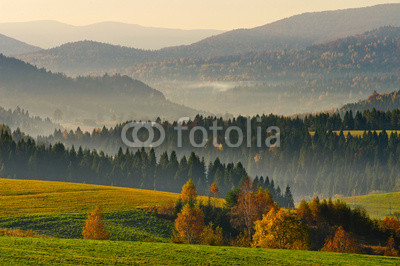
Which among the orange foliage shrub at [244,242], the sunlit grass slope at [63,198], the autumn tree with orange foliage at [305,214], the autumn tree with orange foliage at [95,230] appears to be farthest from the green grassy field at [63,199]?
the autumn tree with orange foliage at [305,214]

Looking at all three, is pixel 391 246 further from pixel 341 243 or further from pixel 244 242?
pixel 244 242

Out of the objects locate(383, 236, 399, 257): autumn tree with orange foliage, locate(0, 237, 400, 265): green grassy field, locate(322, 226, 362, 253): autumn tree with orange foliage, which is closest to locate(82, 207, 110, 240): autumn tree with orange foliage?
locate(0, 237, 400, 265): green grassy field

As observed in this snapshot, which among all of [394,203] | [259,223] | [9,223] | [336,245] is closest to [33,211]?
[9,223]

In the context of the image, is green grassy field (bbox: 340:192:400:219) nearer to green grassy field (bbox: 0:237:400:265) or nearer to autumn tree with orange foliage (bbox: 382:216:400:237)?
autumn tree with orange foliage (bbox: 382:216:400:237)

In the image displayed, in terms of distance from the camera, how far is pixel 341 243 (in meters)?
101

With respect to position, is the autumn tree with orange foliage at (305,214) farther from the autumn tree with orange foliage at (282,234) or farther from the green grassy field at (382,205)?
the green grassy field at (382,205)

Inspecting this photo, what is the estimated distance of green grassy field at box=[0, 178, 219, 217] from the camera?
106m

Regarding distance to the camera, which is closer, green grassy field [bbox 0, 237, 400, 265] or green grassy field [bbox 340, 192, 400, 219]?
green grassy field [bbox 0, 237, 400, 265]

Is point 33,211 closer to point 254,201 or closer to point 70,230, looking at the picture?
point 70,230

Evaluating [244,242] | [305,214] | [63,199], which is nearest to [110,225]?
[244,242]

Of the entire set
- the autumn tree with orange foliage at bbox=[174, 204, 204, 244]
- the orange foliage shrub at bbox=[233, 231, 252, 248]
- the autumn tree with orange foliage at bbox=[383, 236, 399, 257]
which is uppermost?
the autumn tree with orange foliage at bbox=[174, 204, 204, 244]

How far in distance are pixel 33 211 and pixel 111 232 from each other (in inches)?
753

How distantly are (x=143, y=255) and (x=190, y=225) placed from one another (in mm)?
45034

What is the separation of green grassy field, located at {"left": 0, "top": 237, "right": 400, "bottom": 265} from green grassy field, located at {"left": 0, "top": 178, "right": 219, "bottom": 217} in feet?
150
